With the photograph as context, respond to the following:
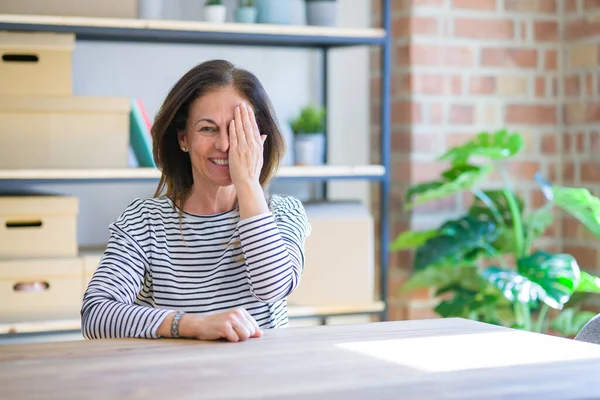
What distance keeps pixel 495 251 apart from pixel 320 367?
1.72m

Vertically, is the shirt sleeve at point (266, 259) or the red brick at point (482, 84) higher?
the red brick at point (482, 84)

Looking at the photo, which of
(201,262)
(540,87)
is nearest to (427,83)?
(540,87)

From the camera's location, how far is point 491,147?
285 centimetres

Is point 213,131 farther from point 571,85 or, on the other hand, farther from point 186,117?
point 571,85

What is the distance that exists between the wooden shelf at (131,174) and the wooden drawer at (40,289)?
9.2 inches

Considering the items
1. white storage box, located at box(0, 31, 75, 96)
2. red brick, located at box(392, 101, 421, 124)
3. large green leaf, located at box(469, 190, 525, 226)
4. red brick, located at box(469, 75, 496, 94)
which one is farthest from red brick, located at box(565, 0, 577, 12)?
white storage box, located at box(0, 31, 75, 96)

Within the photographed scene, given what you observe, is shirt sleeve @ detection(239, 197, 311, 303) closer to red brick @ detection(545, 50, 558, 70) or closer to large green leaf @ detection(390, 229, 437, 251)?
large green leaf @ detection(390, 229, 437, 251)

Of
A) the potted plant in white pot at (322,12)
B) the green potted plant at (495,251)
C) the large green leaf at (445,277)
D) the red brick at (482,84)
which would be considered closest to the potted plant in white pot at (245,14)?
the potted plant in white pot at (322,12)

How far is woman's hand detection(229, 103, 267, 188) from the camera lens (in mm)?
1853

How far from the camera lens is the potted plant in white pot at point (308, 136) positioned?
119 inches

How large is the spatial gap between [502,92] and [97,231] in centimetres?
145

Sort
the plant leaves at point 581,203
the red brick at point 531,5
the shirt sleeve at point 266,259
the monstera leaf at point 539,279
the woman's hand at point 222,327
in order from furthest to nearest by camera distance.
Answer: the red brick at point 531,5 → the plant leaves at point 581,203 → the monstera leaf at point 539,279 → the shirt sleeve at point 266,259 → the woman's hand at point 222,327

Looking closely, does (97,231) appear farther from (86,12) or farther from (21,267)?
(86,12)

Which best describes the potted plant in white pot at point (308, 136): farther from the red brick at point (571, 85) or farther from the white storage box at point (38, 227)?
the red brick at point (571, 85)
